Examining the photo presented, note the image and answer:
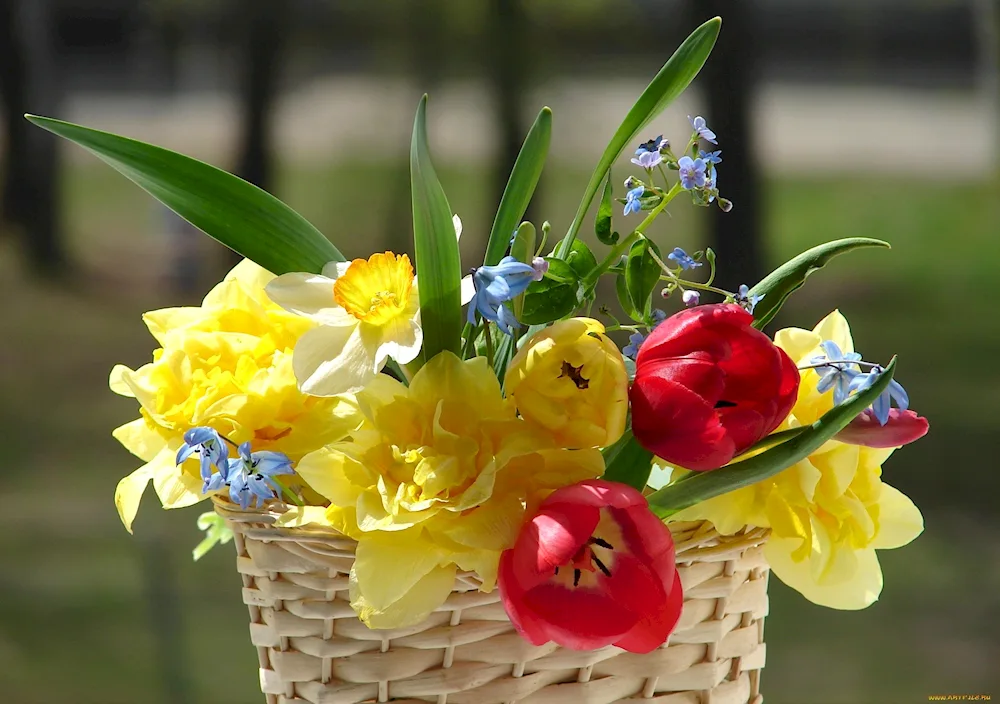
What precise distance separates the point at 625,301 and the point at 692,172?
0.05 meters

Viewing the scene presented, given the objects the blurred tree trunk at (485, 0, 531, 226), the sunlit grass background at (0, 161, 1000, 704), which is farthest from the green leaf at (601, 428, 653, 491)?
the blurred tree trunk at (485, 0, 531, 226)

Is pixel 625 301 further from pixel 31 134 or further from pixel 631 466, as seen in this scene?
pixel 31 134

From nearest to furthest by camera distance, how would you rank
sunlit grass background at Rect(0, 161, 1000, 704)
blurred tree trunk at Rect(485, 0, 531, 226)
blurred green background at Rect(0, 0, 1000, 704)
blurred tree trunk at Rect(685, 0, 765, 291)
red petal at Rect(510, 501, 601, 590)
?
red petal at Rect(510, 501, 601, 590), sunlit grass background at Rect(0, 161, 1000, 704), blurred tree trunk at Rect(685, 0, 765, 291), blurred green background at Rect(0, 0, 1000, 704), blurred tree trunk at Rect(485, 0, 531, 226)

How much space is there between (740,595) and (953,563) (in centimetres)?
173

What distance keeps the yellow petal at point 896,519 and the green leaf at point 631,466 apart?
0.28ft

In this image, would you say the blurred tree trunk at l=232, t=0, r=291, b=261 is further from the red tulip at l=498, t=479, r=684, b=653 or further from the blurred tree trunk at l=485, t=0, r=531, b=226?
the red tulip at l=498, t=479, r=684, b=653

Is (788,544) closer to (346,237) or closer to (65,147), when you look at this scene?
(346,237)

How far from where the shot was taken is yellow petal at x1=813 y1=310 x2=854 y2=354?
1.20ft

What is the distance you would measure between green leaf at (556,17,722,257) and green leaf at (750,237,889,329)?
62 mm

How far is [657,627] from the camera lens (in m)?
0.30

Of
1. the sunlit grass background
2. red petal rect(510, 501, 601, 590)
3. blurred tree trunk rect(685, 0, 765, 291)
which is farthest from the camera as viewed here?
blurred tree trunk rect(685, 0, 765, 291)

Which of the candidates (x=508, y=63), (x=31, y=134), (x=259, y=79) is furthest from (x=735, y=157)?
(x=31, y=134)

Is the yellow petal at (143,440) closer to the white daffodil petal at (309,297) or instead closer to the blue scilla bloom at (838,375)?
the white daffodil petal at (309,297)

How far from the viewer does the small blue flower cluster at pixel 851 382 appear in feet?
1.03
